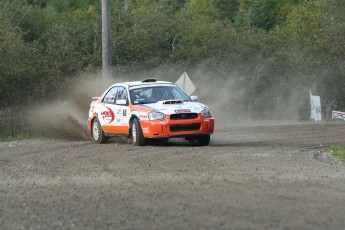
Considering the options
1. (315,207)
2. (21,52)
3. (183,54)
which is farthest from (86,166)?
(183,54)

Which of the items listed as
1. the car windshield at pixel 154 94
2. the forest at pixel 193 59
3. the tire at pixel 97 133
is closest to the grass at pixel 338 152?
the car windshield at pixel 154 94

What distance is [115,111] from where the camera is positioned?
19875 mm

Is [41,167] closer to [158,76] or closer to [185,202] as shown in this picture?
[185,202]

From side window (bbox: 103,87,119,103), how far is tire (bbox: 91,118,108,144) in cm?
59

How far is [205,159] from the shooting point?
14672mm

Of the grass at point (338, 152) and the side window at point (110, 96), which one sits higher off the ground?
the side window at point (110, 96)

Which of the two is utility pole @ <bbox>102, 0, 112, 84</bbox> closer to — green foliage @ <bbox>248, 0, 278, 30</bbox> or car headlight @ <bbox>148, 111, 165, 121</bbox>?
car headlight @ <bbox>148, 111, 165, 121</bbox>

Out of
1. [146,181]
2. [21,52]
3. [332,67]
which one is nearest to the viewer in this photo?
[146,181]

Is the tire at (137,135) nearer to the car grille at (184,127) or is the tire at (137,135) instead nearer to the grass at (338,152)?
the car grille at (184,127)

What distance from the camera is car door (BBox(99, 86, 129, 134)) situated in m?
19.4

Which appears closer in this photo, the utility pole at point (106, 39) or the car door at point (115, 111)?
the car door at point (115, 111)

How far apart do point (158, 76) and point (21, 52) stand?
26.0 feet

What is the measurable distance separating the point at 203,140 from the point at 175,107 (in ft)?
3.39

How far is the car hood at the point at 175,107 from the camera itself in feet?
59.4
